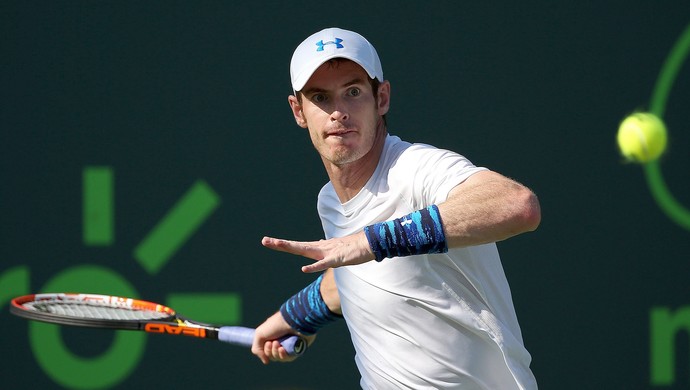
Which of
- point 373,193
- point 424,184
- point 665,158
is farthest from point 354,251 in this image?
point 665,158

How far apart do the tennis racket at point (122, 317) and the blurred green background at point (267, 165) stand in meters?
0.56

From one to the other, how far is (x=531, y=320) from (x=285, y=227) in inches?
40.6

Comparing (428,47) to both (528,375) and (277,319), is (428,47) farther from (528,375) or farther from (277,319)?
(528,375)

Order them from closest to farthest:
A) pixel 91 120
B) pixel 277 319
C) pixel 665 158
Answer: pixel 277 319 → pixel 91 120 → pixel 665 158

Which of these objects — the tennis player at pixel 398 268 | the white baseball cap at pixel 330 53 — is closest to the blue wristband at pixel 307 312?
the tennis player at pixel 398 268

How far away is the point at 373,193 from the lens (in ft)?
9.52

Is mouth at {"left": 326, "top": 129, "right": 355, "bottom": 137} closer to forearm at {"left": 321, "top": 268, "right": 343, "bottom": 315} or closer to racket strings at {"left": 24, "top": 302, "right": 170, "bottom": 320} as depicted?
forearm at {"left": 321, "top": 268, "right": 343, "bottom": 315}

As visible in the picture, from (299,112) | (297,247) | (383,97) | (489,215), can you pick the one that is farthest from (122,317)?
(489,215)

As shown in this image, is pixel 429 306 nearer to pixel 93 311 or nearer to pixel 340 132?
pixel 340 132

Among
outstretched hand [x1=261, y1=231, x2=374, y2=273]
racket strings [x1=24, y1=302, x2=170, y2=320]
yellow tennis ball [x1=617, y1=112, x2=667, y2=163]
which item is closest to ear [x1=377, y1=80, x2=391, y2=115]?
outstretched hand [x1=261, y1=231, x2=374, y2=273]

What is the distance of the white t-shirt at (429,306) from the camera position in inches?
110

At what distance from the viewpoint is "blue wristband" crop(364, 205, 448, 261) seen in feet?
7.77

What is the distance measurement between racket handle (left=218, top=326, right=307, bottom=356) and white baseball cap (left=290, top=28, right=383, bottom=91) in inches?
33.2

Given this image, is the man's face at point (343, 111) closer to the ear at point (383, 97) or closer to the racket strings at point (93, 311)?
the ear at point (383, 97)
